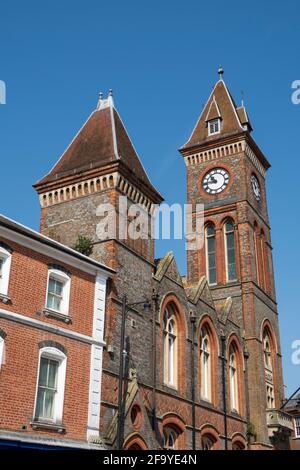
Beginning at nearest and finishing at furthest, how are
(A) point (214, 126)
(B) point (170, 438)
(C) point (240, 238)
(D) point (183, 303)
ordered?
(B) point (170, 438) < (D) point (183, 303) < (C) point (240, 238) < (A) point (214, 126)

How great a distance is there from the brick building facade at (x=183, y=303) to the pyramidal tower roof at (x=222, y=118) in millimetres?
989

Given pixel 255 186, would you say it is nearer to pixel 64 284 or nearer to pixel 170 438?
pixel 170 438

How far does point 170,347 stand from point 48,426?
981cm

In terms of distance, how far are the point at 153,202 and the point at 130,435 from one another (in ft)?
38.2

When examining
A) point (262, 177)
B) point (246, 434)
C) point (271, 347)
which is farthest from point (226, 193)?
point (246, 434)

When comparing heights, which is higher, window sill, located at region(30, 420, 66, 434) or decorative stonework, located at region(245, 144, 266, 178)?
decorative stonework, located at region(245, 144, 266, 178)

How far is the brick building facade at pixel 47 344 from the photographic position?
711 inches

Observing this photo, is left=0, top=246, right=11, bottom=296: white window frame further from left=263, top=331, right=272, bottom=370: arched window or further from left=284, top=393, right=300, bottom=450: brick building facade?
left=284, top=393, right=300, bottom=450: brick building facade

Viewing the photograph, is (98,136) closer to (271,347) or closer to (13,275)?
(13,275)

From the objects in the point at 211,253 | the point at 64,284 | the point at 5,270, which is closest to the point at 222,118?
the point at 211,253

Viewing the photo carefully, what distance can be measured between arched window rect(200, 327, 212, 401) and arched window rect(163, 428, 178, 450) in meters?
3.46

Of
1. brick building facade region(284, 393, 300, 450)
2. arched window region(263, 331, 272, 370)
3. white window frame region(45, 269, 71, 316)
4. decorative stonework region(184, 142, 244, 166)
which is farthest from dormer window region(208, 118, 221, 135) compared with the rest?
white window frame region(45, 269, 71, 316)

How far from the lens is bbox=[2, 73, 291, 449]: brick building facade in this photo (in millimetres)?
23938

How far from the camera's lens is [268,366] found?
→ 38.4 m
